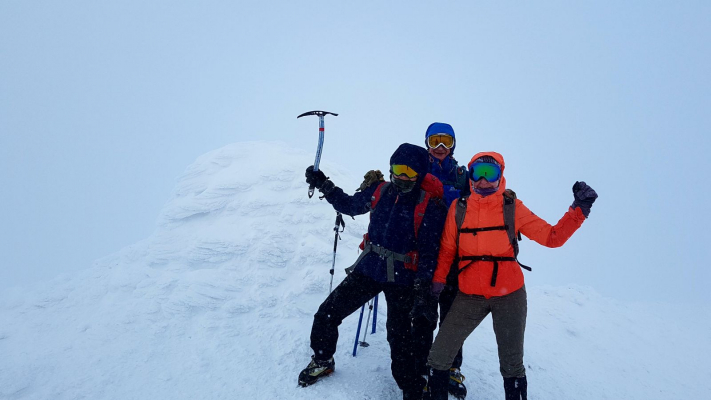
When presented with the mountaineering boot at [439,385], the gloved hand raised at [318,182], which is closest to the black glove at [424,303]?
the mountaineering boot at [439,385]

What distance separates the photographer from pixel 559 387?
17.5ft

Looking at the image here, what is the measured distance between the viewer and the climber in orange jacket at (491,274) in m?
3.53

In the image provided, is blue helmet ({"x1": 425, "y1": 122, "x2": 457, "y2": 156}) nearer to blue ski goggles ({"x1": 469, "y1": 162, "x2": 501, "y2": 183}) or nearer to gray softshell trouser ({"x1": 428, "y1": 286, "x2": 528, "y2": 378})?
blue ski goggles ({"x1": 469, "y1": 162, "x2": 501, "y2": 183})

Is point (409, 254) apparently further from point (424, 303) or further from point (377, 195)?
point (377, 195)

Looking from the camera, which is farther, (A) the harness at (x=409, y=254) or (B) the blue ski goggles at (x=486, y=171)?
(A) the harness at (x=409, y=254)

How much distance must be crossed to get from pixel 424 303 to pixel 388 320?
0.71 meters

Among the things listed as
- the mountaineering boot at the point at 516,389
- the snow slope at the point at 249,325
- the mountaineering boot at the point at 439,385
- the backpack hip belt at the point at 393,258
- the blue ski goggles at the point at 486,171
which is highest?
the blue ski goggles at the point at 486,171

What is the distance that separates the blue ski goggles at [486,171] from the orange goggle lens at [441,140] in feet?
4.50

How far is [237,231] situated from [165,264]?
67.0 inches

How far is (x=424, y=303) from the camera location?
3742 millimetres

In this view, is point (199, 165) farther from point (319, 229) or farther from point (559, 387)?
point (559, 387)

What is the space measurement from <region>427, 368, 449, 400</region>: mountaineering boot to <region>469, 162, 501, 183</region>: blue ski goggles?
2161mm

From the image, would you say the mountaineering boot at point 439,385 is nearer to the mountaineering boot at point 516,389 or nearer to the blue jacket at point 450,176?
the mountaineering boot at point 516,389

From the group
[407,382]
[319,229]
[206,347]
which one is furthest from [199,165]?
[407,382]
